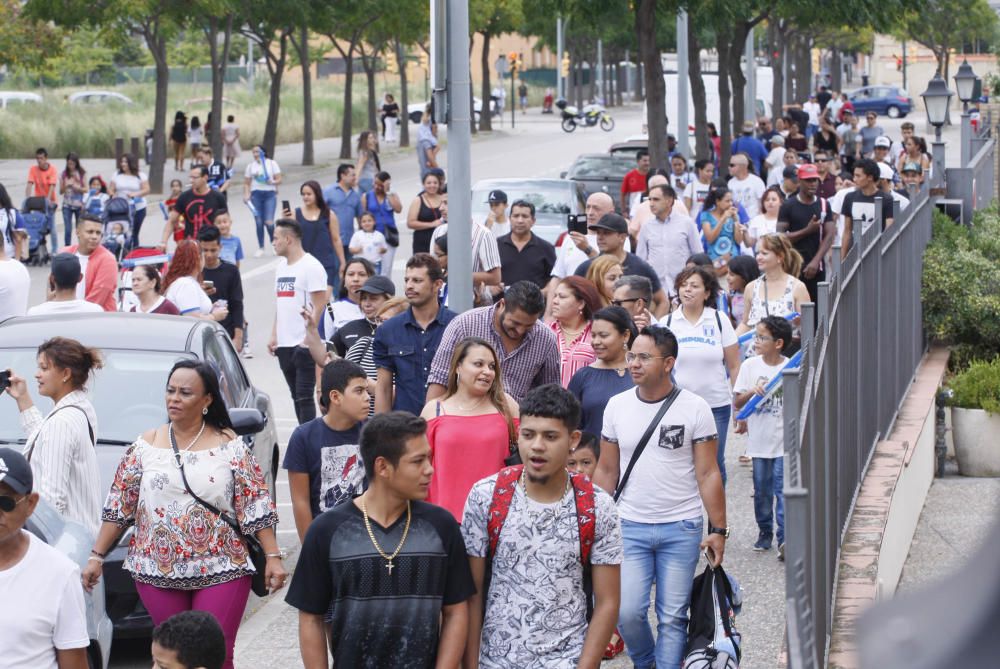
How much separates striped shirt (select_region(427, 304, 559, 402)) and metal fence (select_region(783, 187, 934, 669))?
1.30 meters

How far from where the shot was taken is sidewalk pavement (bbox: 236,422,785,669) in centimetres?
727

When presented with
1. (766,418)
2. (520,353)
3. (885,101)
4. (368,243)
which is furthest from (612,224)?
(885,101)

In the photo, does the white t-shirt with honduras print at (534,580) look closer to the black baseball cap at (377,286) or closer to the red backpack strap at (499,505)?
the red backpack strap at (499,505)

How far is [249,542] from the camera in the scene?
19.1 ft

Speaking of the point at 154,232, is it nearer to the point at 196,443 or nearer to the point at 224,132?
the point at 224,132

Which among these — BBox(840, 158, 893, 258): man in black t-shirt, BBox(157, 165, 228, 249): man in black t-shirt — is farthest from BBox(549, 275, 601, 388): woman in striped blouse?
BBox(157, 165, 228, 249): man in black t-shirt

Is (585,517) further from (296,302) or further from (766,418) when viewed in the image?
(296,302)

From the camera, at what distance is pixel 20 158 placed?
159ft

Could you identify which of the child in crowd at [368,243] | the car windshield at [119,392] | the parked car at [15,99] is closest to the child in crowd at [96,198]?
the child in crowd at [368,243]

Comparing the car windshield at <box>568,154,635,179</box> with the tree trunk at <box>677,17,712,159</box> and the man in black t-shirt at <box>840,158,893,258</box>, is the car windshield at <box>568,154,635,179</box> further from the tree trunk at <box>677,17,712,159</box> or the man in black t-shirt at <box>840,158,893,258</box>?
the man in black t-shirt at <box>840,158,893,258</box>

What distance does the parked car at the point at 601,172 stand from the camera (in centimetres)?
2727

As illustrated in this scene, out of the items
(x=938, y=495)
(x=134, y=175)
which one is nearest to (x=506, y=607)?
(x=938, y=495)

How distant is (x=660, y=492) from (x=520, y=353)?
4.85 ft

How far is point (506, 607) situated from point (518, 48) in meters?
128
